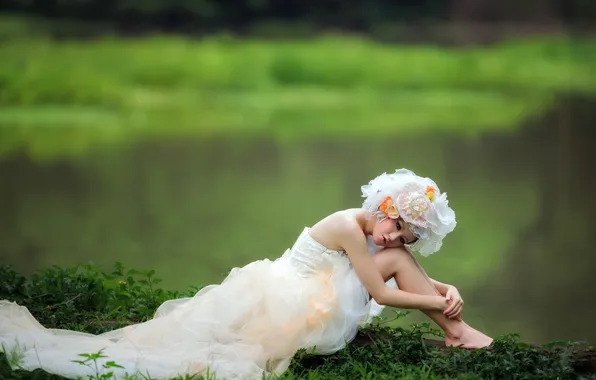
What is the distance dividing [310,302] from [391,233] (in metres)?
0.33

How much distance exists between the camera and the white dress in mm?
3225

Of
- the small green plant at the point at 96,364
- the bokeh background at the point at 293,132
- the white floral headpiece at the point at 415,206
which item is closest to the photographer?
the small green plant at the point at 96,364

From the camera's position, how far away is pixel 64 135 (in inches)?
419

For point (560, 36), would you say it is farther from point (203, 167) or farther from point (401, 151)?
point (203, 167)

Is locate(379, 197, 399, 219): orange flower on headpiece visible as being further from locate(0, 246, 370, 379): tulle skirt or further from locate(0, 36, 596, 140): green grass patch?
locate(0, 36, 596, 140): green grass patch

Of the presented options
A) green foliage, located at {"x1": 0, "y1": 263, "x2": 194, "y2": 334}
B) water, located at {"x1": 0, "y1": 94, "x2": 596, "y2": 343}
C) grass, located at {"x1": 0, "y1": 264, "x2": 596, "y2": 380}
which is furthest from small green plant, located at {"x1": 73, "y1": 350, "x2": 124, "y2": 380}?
water, located at {"x1": 0, "y1": 94, "x2": 596, "y2": 343}

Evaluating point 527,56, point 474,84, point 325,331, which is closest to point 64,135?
point 474,84

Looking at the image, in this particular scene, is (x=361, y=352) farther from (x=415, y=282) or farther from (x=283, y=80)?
(x=283, y=80)

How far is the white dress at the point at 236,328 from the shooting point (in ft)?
10.6

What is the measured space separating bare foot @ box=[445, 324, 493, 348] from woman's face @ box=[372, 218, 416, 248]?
0.34 meters

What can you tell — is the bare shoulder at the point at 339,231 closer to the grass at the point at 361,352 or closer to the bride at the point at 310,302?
the bride at the point at 310,302

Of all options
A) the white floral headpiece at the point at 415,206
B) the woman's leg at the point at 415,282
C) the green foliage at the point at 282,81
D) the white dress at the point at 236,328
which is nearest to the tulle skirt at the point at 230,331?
the white dress at the point at 236,328

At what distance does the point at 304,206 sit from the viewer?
7.59 meters

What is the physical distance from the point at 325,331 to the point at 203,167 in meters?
5.86
